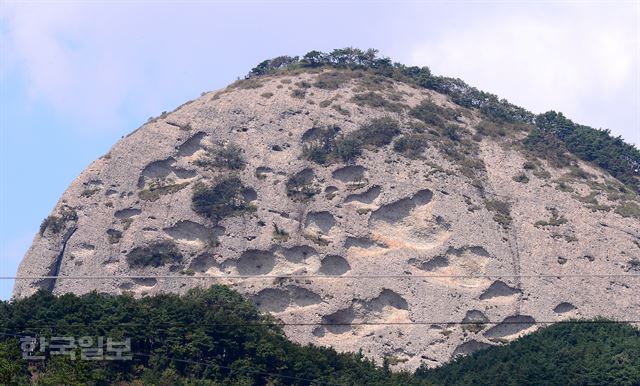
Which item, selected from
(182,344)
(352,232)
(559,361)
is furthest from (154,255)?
(559,361)

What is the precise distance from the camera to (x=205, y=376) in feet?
200

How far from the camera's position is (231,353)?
63250 millimetres

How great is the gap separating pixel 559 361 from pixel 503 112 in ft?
107

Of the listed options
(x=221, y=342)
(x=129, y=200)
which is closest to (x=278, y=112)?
(x=129, y=200)

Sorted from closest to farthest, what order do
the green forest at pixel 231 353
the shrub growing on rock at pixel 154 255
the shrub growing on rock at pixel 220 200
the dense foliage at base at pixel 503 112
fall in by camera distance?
1. the green forest at pixel 231 353
2. the shrub growing on rock at pixel 154 255
3. the shrub growing on rock at pixel 220 200
4. the dense foliage at base at pixel 503 112

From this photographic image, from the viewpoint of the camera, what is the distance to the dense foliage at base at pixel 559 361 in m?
65.6

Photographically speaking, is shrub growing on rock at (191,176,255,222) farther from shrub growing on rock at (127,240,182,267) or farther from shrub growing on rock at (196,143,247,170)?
shrub growing on rock at (127,240,182,267)

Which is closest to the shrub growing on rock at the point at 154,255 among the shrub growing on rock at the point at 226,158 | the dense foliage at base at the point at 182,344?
the shrub growing on rock at the point at 226,158

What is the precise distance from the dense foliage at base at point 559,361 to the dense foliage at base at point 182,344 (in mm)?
3726

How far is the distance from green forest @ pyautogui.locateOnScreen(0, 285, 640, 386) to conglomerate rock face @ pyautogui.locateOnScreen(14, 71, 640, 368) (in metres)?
5.07

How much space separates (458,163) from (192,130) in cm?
1706

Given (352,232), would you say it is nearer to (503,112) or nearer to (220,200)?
(220,200)

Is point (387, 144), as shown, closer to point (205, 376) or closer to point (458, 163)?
point (458, 163)

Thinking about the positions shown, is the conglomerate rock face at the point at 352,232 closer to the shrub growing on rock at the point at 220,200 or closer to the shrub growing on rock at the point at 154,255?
the shrub growing on rock at the point at 154,255
